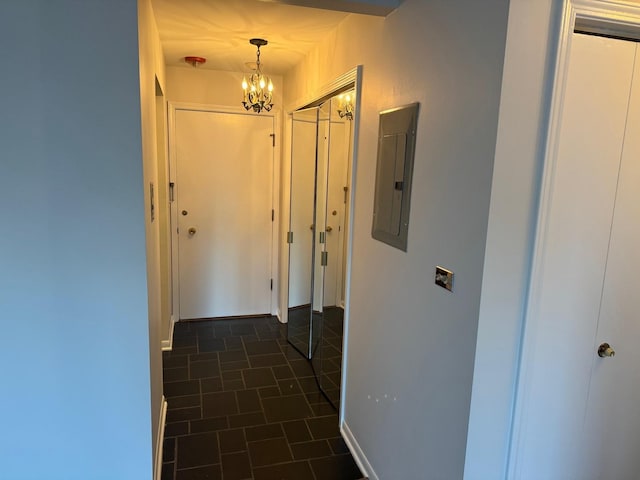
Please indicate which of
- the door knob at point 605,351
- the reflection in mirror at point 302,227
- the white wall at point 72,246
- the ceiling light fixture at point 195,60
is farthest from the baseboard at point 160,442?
the ceiling light fixture at point 195,60

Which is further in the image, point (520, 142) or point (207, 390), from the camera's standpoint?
point (207, 390)

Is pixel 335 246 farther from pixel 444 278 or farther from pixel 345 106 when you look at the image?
pixel 444 278

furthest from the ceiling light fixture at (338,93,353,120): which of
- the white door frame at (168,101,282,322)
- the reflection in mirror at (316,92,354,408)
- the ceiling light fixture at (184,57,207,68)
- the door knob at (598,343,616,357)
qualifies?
the door knob at (598,343,616,357)

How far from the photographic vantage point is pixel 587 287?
148 centimetres

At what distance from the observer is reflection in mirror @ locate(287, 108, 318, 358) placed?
346 cm

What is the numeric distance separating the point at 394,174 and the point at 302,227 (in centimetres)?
184

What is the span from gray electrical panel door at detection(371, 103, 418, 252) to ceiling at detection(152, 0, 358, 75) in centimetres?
85

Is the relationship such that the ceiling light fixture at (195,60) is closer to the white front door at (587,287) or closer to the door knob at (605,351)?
the white front door at (587,287)

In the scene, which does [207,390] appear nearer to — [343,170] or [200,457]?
[200,457]

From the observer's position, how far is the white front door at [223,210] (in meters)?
3.98

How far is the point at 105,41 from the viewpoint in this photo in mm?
1556

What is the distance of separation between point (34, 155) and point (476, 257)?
61.7 inches

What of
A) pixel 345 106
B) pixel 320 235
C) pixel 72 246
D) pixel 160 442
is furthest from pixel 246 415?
pixel 345 106

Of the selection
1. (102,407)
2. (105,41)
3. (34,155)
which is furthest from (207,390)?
(105,41)
